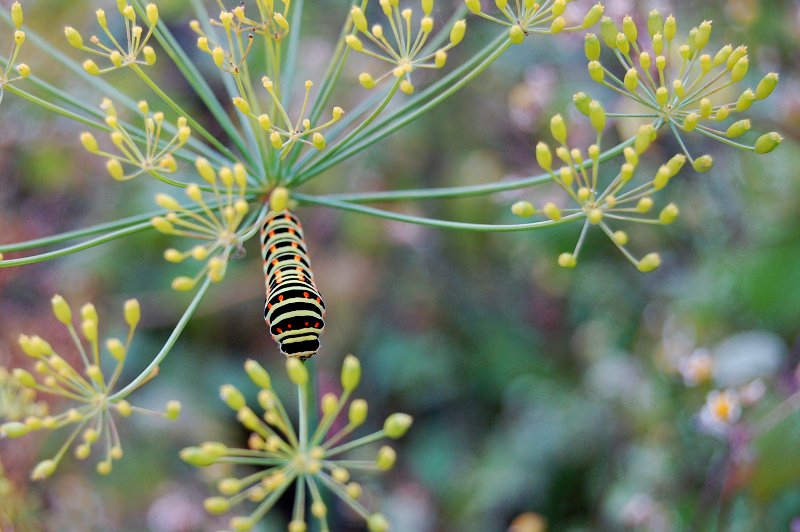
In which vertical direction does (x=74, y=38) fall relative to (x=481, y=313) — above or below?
below

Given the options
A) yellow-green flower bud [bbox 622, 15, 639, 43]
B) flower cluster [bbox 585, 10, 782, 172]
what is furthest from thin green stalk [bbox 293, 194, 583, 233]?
yellow-green flower bud [bbox 622, 15, 639, 43]

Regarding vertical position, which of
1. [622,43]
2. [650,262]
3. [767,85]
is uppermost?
[622,43]

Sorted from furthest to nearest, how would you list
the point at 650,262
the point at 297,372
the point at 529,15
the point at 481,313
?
the point at 481,313 → the point at 529,15 → the point at 650,262 → the point at 297,372

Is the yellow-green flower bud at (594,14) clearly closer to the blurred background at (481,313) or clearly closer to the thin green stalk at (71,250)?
the thin green stalk at (71,250)

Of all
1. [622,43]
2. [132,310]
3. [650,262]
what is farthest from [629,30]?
[132,310]

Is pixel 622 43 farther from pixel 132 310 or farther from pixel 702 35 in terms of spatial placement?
pixel 132 310

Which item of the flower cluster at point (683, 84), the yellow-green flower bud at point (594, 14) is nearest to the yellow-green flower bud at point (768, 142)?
the flower cluster at point (683, 84)
